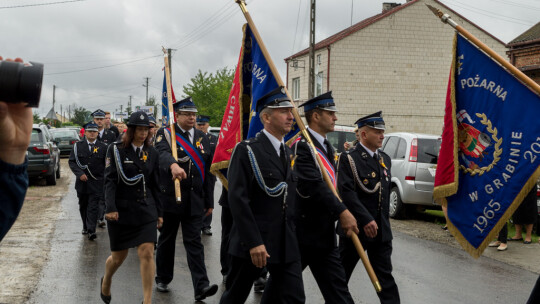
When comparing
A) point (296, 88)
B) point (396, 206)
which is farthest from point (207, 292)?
point (296, 88)

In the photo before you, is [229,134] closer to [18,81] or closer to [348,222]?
[348,222]

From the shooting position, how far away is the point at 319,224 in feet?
16.7

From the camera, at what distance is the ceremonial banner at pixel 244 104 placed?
6.72m

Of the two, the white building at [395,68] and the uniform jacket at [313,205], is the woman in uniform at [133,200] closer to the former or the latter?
the uniform jacket at [313,205]

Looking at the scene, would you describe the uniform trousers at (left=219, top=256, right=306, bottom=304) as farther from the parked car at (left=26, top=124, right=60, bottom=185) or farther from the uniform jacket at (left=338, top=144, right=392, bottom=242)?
the parked car at (left=26, top=124, right=60, bottom=185)

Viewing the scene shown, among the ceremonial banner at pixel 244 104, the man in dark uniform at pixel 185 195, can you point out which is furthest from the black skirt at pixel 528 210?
the man in dark uniform at pixel 185 195

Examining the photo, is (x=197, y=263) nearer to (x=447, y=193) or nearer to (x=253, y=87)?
(x=253, y=87)

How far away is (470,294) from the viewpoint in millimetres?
7176

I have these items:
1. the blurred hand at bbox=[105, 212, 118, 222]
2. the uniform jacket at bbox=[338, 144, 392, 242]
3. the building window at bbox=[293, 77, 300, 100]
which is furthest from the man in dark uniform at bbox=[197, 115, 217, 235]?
the building window at bbox=[293, 77, 300, 100]

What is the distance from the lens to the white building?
1481 inches

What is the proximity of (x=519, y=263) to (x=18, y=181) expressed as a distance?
870cm

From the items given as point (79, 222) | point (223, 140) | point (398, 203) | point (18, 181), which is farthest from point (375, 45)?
point (18, 181)

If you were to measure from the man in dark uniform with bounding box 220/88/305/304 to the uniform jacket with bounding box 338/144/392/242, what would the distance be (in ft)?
3.86

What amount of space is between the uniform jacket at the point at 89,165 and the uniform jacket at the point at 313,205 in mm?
6724
